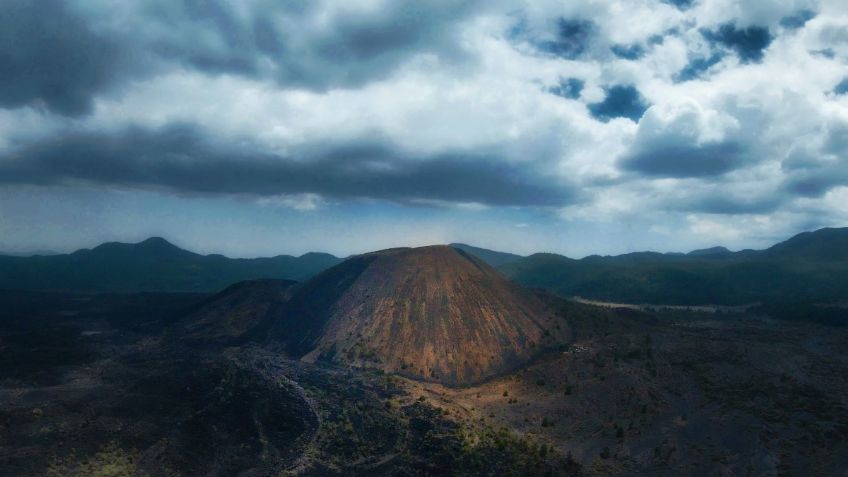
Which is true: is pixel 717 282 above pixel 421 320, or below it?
above

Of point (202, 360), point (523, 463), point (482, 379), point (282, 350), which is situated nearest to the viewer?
point (523, 463)

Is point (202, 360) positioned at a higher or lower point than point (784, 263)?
lower

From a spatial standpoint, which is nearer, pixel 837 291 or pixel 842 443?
pixel 842 443

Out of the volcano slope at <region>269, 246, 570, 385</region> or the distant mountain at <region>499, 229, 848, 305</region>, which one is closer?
the volcano slope at <region>269, 246, 570, 385</region>

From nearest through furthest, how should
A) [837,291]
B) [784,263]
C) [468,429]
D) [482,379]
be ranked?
[468,429]
[482,379]
[837,291]
[784,263]

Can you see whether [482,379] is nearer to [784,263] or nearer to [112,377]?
[112,377]

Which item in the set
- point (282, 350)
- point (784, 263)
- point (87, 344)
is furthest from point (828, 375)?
point (784, 263)

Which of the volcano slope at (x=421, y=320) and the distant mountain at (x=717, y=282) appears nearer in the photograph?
the volcano slope at (x=421, y=320)

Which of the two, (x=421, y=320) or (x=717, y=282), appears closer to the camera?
(x=421, y=320)
